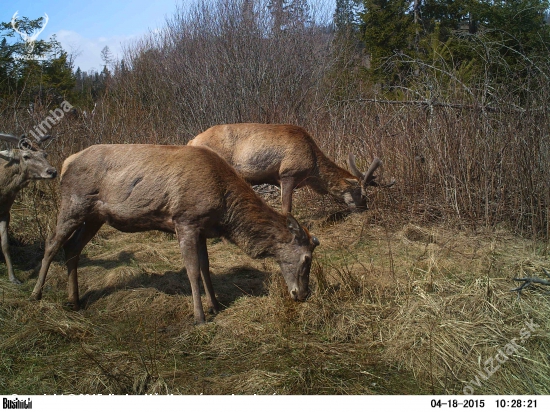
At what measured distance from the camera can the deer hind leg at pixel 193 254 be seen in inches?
231

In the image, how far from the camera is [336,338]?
5309mm

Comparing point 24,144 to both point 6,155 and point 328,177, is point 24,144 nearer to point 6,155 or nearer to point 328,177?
point 6,155

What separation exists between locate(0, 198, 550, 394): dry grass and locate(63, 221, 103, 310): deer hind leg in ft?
0.54

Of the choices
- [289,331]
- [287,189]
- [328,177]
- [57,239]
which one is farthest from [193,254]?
[328,177]

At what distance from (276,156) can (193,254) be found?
4619 mm

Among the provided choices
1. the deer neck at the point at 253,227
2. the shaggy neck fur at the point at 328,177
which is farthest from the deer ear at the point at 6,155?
the shaggy neck fur at the point at 328,177

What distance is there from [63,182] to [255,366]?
352 cm

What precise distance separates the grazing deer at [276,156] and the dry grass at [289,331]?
2941mm

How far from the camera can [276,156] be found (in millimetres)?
10156

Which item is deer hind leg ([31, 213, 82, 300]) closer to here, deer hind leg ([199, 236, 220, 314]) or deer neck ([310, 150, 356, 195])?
deer hind leg ([199, 236, 220, 314])

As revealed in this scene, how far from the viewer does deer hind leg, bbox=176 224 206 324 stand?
231 inches

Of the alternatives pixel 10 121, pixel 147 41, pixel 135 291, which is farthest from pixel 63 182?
pixel 147 41
